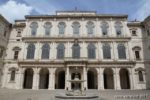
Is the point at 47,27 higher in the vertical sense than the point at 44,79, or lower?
higher

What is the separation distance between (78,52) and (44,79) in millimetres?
9653

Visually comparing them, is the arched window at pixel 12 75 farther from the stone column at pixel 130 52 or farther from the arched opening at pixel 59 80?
the stone column at pixel 130 52

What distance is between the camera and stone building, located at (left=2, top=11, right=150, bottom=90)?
1393 inches

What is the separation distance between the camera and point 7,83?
3578 centimetres

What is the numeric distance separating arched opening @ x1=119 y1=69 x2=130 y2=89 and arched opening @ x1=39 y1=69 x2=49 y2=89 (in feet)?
53.7

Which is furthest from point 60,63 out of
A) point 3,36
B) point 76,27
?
point 3,36

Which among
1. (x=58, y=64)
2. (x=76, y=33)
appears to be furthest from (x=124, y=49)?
(x=58, y=64)

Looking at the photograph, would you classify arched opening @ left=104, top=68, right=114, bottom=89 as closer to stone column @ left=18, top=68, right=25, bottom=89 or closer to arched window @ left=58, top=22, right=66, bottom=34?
arched window @ left=58, top=22, right=66, bottom=34

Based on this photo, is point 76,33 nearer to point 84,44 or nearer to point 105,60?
point 84,44

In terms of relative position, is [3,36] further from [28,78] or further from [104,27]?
[104,27]

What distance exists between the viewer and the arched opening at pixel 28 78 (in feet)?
123

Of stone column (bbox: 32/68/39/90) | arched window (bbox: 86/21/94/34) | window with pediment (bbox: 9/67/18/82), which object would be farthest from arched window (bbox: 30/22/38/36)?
arched window (bbox: 86/21/94/34)

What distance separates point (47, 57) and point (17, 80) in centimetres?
778

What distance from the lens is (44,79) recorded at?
3797cm
